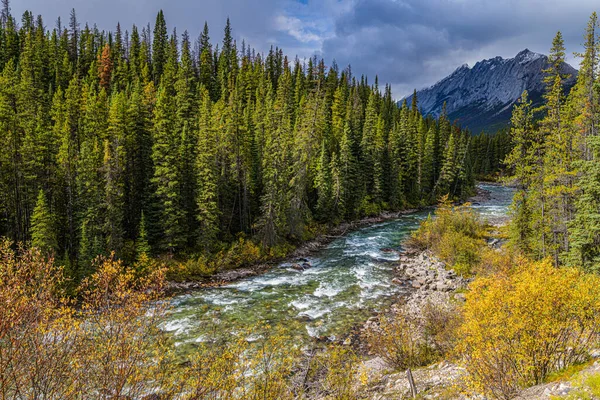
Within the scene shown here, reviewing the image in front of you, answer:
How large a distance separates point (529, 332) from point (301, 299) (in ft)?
61.5

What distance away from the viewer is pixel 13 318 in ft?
24.4

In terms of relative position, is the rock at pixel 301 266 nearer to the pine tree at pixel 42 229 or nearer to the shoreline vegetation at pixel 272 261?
the shoreline vegetation at pixel 272 261

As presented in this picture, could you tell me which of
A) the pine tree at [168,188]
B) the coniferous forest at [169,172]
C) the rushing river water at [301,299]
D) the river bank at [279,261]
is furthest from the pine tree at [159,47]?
the rushing river water at [301,299]

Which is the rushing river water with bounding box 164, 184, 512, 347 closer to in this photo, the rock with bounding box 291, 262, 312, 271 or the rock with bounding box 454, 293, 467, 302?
the rock with bounding box 291, 262, 312, 271

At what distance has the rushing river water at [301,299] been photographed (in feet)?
74.9

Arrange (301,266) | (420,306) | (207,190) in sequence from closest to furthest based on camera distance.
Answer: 1. (420,306)
2. (207,190)
3. (301,266)

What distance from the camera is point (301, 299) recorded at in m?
27.6

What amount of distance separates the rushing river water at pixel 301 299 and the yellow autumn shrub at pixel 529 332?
12188 millimetres

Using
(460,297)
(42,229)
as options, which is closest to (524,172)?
(460,297)

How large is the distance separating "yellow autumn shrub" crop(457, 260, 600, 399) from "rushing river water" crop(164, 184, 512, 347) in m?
12.2

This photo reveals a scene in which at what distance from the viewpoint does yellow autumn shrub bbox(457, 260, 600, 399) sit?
10.6m

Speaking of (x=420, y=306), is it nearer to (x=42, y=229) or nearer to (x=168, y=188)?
(x=168, y=188)

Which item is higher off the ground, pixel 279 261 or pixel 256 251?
pixel 256 251

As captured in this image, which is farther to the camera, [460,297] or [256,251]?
[256,251]
